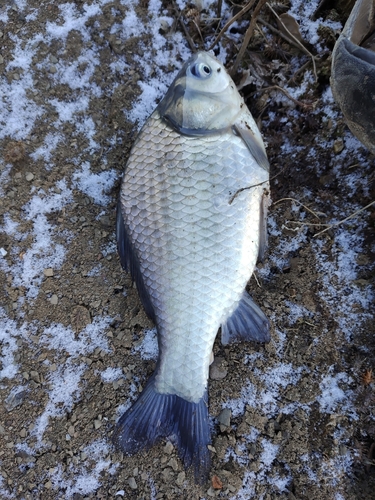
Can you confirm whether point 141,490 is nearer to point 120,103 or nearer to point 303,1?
point 120,103

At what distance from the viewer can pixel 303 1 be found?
2.22 meters

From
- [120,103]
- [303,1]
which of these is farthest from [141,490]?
[303,1]

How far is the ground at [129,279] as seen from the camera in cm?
195

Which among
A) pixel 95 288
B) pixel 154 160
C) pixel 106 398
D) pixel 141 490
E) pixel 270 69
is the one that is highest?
pixel 270 69

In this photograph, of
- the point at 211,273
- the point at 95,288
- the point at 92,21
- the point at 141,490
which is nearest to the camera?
the point at 211,273

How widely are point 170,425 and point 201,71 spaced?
1.77 meters

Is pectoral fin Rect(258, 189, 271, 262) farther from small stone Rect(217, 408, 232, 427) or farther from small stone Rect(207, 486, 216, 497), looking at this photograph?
small stone Rect(207, 486, 216, 497)

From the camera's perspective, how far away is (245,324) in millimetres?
1871

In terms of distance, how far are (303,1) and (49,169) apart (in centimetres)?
184

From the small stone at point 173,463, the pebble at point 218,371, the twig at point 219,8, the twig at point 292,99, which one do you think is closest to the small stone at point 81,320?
the pebble at point 218,371

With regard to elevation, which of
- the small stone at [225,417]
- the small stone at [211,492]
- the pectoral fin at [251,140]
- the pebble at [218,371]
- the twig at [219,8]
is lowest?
the small stone at [211,492]

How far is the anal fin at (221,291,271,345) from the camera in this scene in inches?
73.3

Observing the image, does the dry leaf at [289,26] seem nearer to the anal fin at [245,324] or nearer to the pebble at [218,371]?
the anal fin at [245,324]

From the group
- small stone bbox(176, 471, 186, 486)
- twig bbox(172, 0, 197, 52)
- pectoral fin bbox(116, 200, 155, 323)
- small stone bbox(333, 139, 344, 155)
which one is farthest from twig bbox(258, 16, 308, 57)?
small stone bbox(176, 471, 186, 486)
